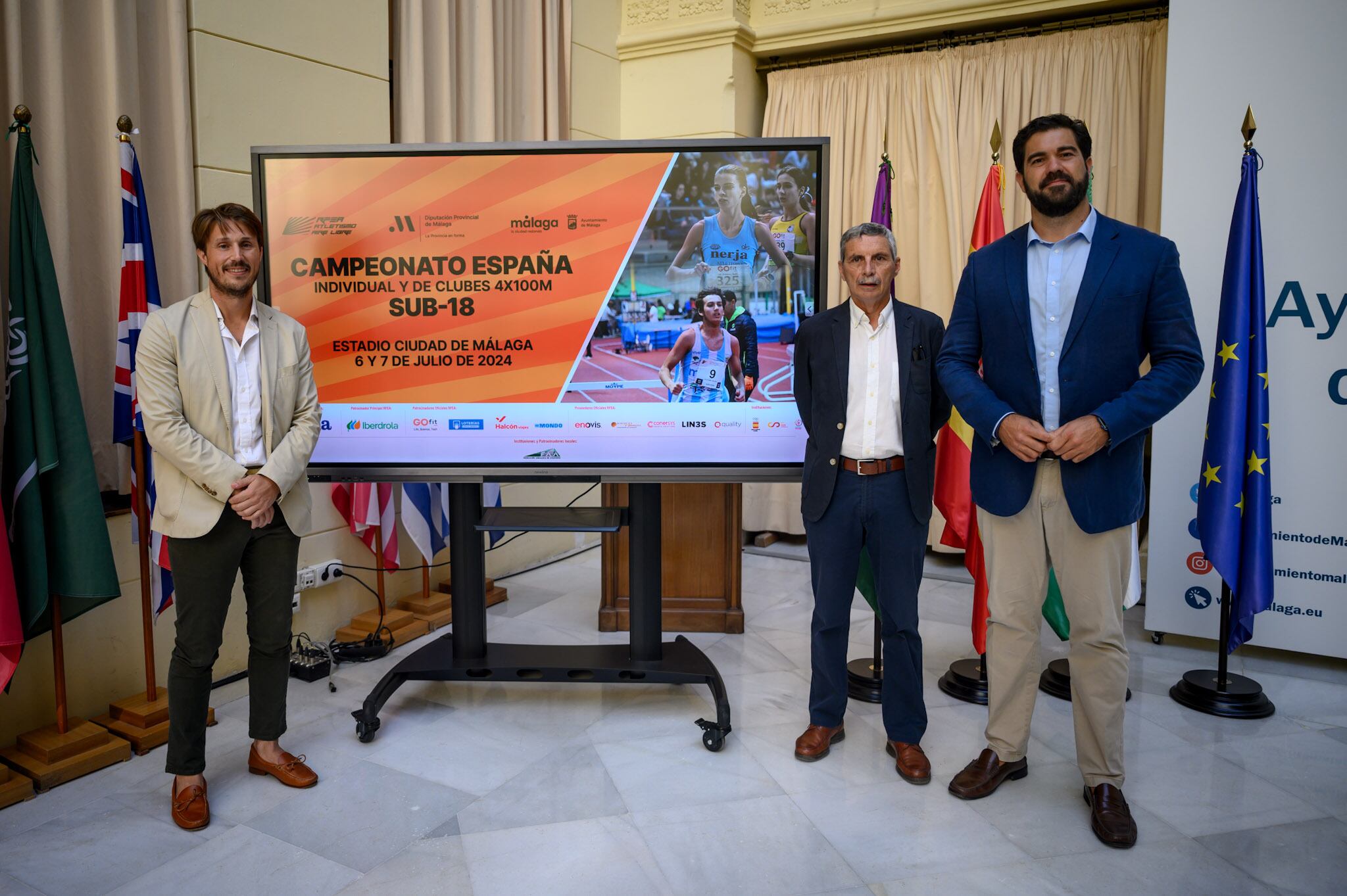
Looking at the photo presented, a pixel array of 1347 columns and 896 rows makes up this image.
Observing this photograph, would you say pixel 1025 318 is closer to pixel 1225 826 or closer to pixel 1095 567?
pixel 1095 567

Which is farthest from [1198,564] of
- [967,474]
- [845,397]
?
[845,397]

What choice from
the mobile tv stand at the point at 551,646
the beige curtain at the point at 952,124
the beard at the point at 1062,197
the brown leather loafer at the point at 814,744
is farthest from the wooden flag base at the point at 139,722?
the beige curtain at the point at 952,124

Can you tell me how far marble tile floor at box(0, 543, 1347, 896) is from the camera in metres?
2.26

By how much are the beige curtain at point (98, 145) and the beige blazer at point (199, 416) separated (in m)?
0.70

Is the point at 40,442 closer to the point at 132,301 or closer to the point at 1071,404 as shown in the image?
the point at 132,301

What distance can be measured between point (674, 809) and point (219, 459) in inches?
60.4

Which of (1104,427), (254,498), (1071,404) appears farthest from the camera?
(254,498)

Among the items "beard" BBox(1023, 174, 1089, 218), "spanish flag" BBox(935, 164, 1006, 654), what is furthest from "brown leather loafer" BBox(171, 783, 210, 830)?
"beard" BBox(1023, 174, 1089, 218)

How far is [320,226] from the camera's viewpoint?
2922 mm

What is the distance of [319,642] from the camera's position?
389 centimetres

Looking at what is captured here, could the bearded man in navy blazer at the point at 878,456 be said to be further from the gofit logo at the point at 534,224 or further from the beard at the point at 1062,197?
the gofit logo at the point at 534,224

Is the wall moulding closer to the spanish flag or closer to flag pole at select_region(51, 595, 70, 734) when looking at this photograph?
the spanish flag

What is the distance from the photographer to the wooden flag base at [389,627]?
3939 millimetres

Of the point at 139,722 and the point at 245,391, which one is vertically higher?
the point at 245,391
